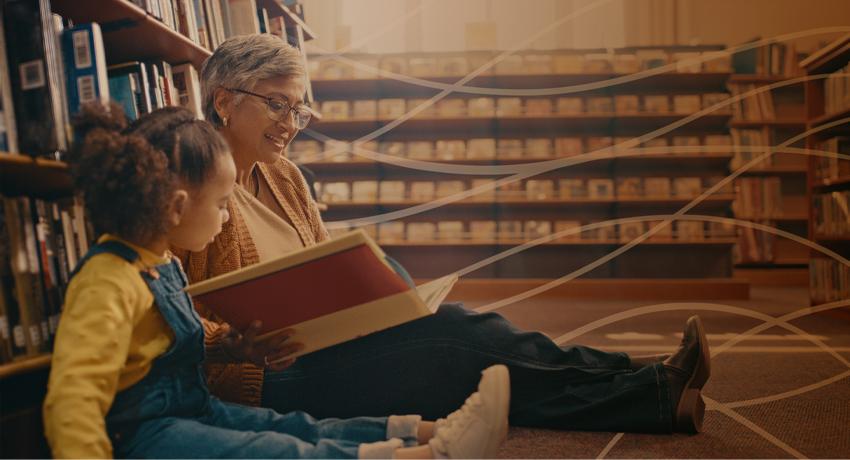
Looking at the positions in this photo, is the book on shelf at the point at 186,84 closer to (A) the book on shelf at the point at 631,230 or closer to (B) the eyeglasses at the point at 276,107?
(B) the eyeglasses at the point at 276,107

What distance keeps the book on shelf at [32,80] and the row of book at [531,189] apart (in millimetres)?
3766

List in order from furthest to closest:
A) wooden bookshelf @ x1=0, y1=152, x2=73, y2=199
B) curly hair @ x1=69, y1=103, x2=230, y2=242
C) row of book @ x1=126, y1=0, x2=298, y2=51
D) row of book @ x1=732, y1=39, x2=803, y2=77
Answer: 1. row of book @ x1=732, y1=39, x2=803, y2=77
2. row of book @ x1=126, y1=0, x2=298, y2=51
3. wooden bookshelf @ x1=0, y1=152, x2=73, y2=199
4. curly hair @ x1=69, y1=103, x2=230, y2=242

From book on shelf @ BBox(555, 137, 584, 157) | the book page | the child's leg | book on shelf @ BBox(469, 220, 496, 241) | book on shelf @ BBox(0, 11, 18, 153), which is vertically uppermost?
book on shelf @ BBox(0, 11, 18, 153)

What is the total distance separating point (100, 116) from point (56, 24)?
35cm

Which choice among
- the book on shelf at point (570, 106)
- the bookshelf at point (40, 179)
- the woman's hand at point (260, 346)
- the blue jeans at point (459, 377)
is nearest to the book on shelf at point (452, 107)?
the book on shelf at point (570, 106)

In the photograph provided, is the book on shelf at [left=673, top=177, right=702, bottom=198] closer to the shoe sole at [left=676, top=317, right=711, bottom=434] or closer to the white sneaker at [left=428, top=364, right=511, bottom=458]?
the shoe sole at [left=676, top=317, right=711, bottom=434]

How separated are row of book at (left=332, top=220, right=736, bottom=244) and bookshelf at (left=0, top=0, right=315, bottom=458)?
10.9ft

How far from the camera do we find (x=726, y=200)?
15.4ft

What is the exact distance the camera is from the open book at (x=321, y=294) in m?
0.82

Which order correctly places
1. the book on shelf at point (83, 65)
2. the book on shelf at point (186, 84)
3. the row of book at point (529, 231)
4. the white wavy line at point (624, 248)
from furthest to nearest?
the row of book at point (529, 231) < the white wavy line at point (624, 248) < the book on shelf at point (186, 84) < the book on shelf at point (83, 65)

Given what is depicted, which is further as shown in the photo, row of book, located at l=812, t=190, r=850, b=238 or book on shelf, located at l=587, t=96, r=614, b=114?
book on shelf, located at l=587, t=96, r=614, b=114

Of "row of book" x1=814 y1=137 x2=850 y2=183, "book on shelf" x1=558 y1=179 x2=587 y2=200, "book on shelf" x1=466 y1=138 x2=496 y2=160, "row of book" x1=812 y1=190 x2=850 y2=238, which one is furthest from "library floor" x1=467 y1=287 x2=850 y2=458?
"book on shelf" x1=466 y1=138 x2=496 y2=160

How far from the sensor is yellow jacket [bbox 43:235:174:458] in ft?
2.20

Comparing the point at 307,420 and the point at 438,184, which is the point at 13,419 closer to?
the point at 307,420
